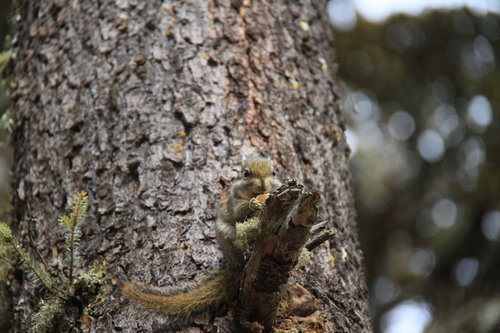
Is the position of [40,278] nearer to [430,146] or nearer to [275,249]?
[275,249]

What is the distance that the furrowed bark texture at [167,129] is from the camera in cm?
219

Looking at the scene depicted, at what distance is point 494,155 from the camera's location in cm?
443

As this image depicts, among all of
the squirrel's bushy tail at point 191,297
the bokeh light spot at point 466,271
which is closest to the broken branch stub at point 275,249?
the squirrel's bushy tail at point 191,297

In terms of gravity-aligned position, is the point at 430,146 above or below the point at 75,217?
below

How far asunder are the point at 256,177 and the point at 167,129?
19.2 inches

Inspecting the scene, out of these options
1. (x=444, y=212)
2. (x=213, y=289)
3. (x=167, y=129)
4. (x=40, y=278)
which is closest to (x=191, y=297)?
(x=213, y=289)

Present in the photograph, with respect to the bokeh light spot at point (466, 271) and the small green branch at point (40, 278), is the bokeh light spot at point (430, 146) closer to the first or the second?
the bokeh light spot at point (466, 271)

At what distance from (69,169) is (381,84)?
10.3 feet

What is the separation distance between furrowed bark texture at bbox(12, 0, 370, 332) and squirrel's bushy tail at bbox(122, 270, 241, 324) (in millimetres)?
96

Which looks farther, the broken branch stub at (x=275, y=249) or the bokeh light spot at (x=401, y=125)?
the bokeh light spot at (x=401, y=125)

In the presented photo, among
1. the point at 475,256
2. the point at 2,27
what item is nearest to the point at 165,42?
the point at 2,27

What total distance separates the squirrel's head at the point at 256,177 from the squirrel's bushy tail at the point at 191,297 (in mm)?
333

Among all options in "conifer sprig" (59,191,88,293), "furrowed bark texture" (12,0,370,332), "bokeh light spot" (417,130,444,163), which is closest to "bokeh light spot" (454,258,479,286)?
"bokeh light spot" (417,130,444,163)

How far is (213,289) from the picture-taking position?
1.95 m
